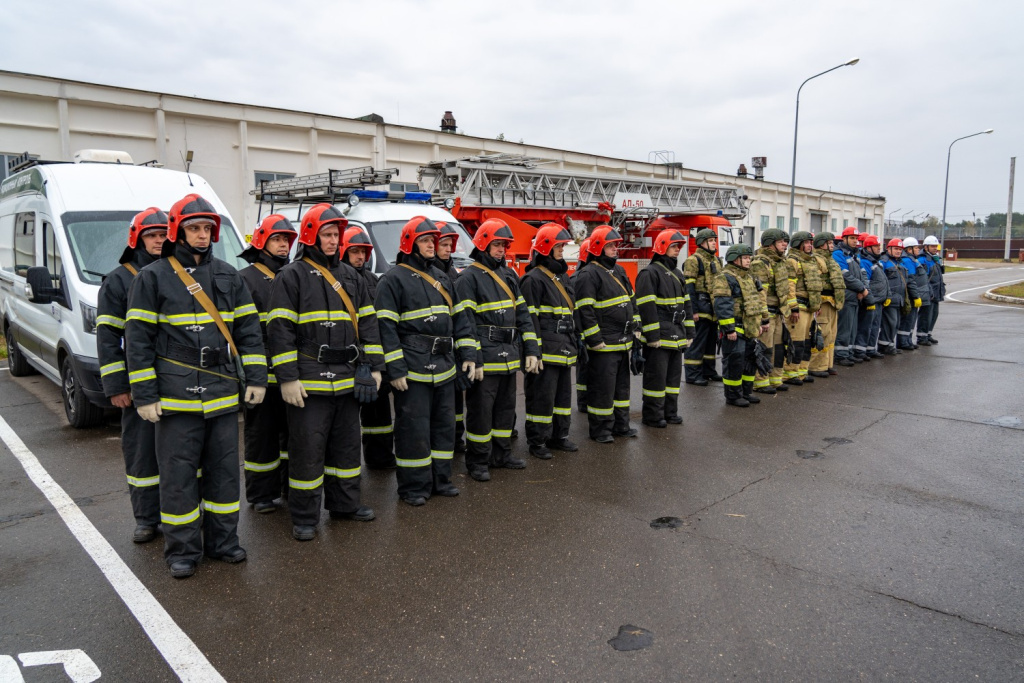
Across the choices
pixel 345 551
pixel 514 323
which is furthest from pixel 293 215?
pixel 345 551

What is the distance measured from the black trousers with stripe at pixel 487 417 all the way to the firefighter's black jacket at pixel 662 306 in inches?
81.2

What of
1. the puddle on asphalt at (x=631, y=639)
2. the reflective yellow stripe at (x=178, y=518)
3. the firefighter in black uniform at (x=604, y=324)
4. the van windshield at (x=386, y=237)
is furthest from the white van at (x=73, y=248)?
the puddle on asphalt at (x=631, y=639)

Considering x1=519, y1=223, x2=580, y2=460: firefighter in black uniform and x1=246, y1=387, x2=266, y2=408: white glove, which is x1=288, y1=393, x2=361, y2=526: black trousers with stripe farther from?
x1=519, y1=223, x2=580, y2=460: firefighter in black uniform

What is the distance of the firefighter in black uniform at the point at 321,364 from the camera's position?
454cm

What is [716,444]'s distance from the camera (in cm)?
679

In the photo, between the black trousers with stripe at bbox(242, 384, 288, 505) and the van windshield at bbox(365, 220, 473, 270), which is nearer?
the black trousers with stripe at bbox(242, 384, 288, 505)

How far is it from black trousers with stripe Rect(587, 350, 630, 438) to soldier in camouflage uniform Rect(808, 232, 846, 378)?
4.48 m

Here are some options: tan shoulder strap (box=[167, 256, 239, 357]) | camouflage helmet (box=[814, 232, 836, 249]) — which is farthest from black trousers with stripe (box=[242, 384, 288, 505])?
camouflage helmet (box=[814, 232, 836, 249])

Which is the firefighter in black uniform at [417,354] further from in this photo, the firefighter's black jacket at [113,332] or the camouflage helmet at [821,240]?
the camouflage helmet at [821,240]

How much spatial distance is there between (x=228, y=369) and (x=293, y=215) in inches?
293

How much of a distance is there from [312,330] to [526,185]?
35.3 feet

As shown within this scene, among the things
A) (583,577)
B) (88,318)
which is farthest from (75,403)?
(583,577)

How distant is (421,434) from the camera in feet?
17.0

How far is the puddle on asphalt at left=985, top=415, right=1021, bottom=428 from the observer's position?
7.52m
